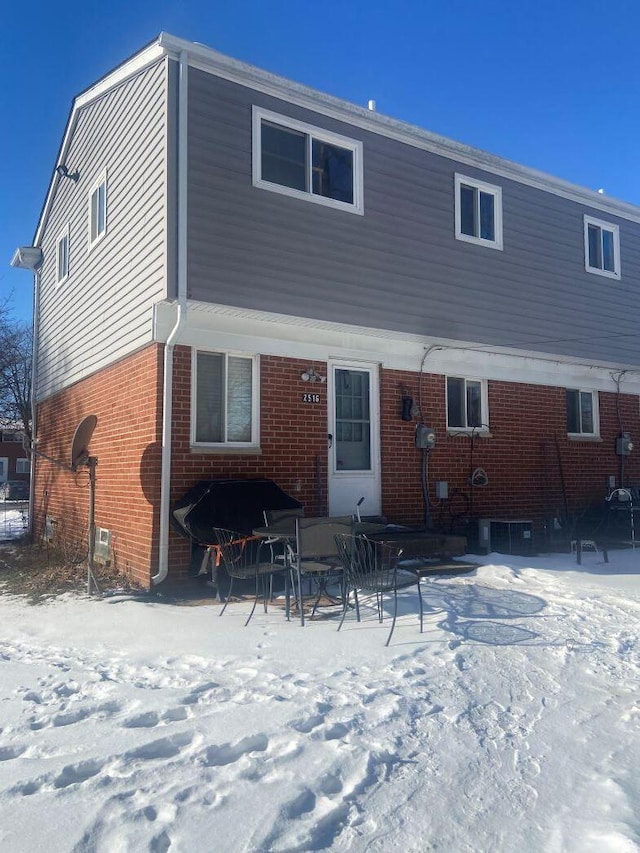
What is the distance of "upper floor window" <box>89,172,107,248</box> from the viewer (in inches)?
406

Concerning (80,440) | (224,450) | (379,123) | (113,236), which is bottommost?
(224,450)

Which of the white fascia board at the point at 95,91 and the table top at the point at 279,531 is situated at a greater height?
the white fascia board at the point at 95,91

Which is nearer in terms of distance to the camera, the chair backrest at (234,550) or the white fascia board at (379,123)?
the chair backrest at (234,550)

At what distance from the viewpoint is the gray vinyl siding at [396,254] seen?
806 cm

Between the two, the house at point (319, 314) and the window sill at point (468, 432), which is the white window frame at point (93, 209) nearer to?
the house at point (319, 314)

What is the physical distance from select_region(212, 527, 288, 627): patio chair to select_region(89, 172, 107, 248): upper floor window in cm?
547

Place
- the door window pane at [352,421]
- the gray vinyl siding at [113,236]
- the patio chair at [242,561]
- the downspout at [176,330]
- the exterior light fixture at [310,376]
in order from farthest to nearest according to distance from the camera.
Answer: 1. the door window pane at [352,421]
2. the exterior light fixture at [310,376]
3. the gray vinyl siding at [113,236]
4. the downspout at [176,330]
5. the patio chair at [242,561]

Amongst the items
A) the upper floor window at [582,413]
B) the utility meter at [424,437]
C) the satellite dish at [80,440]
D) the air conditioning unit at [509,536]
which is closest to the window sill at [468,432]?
the utility meter at [424,437]

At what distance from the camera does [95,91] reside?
10625 millimetres

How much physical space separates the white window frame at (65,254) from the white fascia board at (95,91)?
3.81 ft

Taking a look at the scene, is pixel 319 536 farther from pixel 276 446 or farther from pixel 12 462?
pixel 12 462

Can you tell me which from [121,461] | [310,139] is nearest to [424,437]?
[121,461]

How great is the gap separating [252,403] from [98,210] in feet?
15.6

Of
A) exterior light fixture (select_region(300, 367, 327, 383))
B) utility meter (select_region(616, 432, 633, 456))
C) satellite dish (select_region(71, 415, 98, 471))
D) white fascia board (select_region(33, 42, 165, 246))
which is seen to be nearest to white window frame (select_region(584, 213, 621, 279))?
utility meter (select_region(616, 432, 633, 456))
